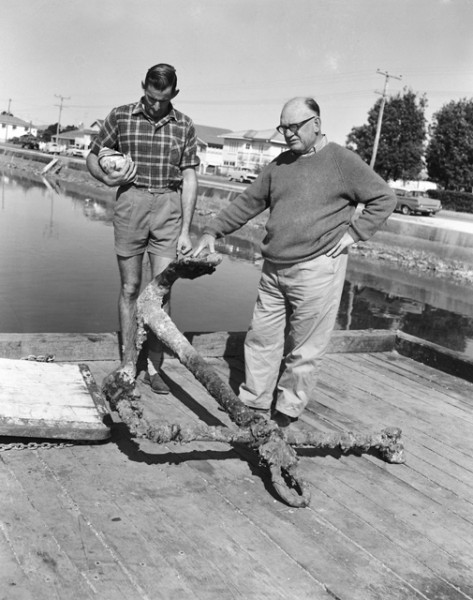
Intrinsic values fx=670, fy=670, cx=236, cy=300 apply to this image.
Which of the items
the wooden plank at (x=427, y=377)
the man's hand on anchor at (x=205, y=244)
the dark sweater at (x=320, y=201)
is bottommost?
the wooden plank at (x=427, y=377)

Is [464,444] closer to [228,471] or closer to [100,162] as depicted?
[228,471]

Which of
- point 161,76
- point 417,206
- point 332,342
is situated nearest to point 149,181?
point 161,76

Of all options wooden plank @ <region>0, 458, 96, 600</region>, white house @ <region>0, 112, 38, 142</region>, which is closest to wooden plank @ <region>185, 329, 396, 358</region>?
wooden plank @ <region>0, 458, 96, 600</region>

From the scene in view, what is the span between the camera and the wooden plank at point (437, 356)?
5.21 meters

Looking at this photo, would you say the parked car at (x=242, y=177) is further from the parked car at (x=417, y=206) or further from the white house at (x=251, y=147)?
the white house at (x=251, y=147)

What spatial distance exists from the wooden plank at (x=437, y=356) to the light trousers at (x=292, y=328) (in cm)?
190

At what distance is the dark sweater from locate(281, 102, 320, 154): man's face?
0.29ft

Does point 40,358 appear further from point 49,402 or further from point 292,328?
point 292,328

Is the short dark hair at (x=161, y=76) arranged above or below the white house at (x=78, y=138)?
below

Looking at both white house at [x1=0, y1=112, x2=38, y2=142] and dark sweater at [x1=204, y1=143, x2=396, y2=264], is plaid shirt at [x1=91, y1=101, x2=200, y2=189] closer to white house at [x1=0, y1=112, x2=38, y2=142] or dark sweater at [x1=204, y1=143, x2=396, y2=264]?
dark sweater at [x1=204, y1=143, x2=396, y2=264]

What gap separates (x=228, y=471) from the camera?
316cm

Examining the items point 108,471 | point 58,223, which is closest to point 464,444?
point 108,471

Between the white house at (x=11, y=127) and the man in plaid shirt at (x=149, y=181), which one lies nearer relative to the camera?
the man in plaid shirt at (x=149, y=181)

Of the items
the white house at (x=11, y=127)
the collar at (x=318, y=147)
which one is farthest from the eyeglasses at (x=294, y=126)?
the white house at (x=11, y=127)
